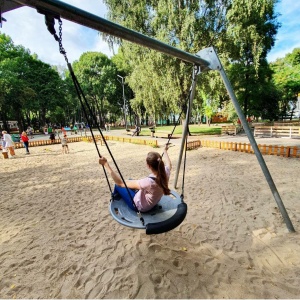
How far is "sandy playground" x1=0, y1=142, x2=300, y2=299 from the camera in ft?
7.59

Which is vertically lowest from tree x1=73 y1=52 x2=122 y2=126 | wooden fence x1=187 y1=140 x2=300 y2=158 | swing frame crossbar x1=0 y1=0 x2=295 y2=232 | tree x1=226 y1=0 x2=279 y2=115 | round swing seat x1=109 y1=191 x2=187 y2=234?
wooden fence x1=187 y1=140 x2=300 y2=158

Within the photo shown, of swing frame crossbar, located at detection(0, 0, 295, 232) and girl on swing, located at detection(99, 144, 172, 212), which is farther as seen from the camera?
girl on swing, located at detection(99, 144, 172, 212)

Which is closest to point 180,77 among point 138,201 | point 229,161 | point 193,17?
point 193,17

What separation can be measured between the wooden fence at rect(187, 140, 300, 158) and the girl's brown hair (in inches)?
298

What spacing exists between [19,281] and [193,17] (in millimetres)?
13645

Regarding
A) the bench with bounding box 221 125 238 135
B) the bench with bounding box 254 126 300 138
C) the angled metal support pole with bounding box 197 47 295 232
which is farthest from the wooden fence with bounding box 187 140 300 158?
the bench with bounding box 221 125 238 135

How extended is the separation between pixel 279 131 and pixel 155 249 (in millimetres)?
14754

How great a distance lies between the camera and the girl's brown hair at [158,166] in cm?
233

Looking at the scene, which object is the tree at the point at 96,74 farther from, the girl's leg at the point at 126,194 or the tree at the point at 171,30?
the girl's leg at the point at 126,194

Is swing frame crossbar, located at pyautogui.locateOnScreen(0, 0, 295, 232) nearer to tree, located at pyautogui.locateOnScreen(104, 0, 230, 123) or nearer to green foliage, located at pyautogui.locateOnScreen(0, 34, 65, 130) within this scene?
tree, located at pyautogui.locateOnScreen(104, 0, 230, 123)

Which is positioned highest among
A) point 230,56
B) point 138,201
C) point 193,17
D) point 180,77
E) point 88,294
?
point 193,17

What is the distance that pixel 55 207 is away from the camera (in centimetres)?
456

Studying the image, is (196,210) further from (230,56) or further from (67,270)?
(230,56)

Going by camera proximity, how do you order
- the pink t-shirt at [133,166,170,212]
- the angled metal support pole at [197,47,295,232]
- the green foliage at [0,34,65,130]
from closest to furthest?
the pink t-shirt at [133,166,170,212], the angled metal support pole at [197,47,295,232], the green foliage at [0,34,65,130]
